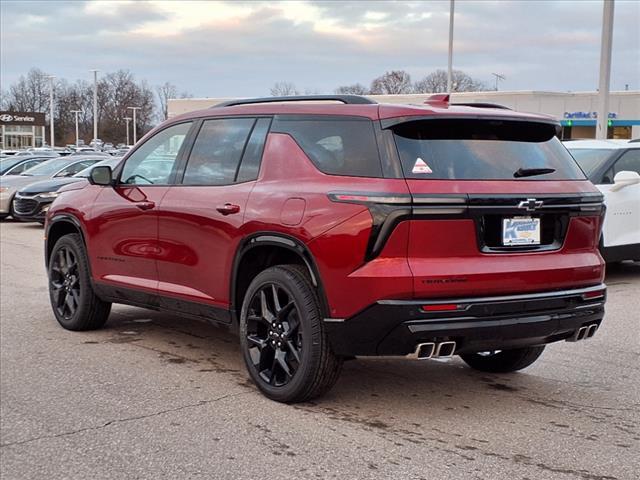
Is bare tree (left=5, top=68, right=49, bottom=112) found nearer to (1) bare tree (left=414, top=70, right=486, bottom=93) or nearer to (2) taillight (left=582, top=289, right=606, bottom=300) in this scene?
(1) bare tree (left=414, top=70, right=486, bottom=93)

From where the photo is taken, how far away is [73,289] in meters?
7.28

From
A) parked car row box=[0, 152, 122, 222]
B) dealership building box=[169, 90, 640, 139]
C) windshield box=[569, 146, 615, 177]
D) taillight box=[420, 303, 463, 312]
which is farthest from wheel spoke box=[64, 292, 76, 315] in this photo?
dealership building box=[169, 90, 640, 139]

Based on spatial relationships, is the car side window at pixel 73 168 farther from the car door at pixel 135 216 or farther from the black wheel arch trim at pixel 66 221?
the car door at pixel 135 216

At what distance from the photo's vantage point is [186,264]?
582 cm

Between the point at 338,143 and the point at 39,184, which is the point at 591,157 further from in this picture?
the point at 39,184

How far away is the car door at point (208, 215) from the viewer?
5422 mm

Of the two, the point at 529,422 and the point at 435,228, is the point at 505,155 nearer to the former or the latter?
the point at 435,228

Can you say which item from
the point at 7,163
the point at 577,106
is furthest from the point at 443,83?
the point at 7,163

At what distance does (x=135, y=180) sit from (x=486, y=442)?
3.56 metres

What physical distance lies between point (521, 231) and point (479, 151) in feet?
1.72

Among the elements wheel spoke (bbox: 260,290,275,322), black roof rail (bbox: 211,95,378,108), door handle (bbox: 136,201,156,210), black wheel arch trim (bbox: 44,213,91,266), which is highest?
black roof rail (bbox: 211,95,378,108)

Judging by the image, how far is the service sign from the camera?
356ft

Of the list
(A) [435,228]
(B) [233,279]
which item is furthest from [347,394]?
(A) [435,228]

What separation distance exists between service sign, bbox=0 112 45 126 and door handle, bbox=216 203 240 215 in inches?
4364
